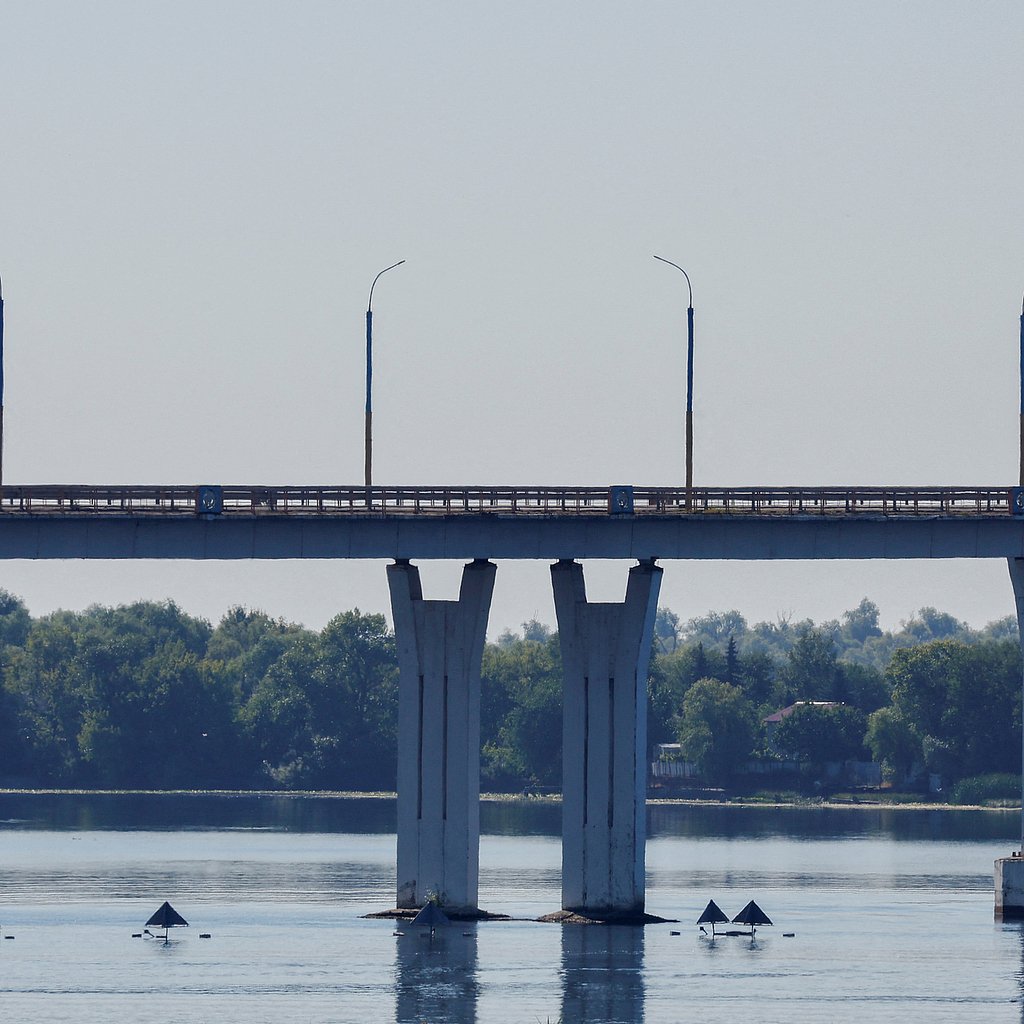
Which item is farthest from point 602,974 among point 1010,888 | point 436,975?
point 1010,888

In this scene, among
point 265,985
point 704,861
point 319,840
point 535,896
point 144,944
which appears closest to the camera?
point 265,985

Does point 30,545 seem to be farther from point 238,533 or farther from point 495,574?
point 495,574

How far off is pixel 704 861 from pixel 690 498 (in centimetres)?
6264

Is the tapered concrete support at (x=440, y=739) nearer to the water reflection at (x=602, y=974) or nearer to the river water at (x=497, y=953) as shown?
the river water at (x=497, y=953)

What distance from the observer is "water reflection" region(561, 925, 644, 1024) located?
77.1 m

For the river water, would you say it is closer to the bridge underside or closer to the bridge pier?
the bridge pier

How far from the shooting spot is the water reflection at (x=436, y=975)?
77125mm

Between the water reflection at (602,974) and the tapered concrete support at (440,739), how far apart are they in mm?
4688

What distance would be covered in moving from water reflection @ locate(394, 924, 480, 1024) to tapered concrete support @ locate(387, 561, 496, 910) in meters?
2.16

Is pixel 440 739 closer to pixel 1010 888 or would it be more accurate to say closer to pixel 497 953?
pixel 497 953

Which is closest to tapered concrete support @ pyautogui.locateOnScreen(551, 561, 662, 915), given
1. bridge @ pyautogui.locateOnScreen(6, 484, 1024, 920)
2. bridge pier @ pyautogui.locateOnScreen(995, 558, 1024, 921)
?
bridge @ pyautogui.locateOnScreen(6, 484, 1024, 920)

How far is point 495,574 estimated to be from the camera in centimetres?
9931

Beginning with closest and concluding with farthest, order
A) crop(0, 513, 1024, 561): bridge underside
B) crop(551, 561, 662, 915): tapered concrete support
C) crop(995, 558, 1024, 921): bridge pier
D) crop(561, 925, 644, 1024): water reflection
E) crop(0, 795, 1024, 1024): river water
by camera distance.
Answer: crop(561, 925, 644, 1024): water reflection → crop(0, 795, 1024, 1024): river water → crop(551, 561, 662, 915): tapered concrete support → crop(0, 513, 1024, 561): bridge underside → crop(995, 558, 1024, 921): bridge pier

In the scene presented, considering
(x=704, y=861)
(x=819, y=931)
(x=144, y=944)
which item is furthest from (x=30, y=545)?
(x=704, y=861)
